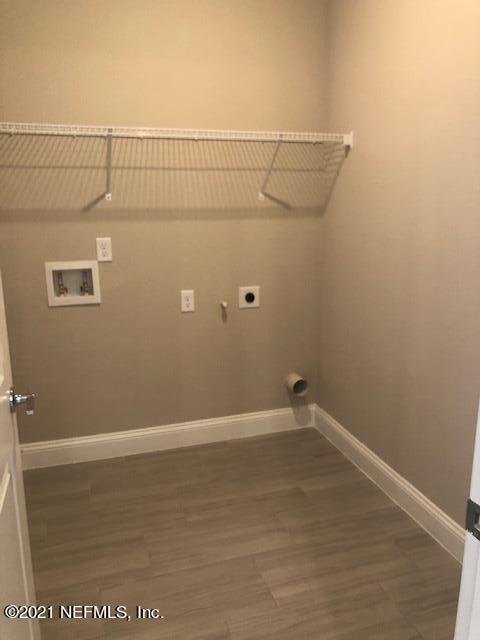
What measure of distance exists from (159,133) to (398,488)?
2036 millimetres

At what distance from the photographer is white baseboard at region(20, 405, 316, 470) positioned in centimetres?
270

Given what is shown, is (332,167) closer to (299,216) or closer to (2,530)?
(299,216)

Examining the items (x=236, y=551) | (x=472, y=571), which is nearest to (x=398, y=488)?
(x=236, y=551)

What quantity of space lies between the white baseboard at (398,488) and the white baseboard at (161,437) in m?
0.26

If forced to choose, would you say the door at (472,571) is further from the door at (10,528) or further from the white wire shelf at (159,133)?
the white wire shelf at (159,133)

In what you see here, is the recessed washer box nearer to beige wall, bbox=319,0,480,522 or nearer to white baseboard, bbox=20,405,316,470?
white baseboard, bbox=20,405,316,470

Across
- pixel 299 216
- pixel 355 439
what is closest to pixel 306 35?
pixel 299 216

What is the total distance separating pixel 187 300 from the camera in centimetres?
275

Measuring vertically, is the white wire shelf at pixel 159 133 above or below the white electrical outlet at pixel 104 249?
above

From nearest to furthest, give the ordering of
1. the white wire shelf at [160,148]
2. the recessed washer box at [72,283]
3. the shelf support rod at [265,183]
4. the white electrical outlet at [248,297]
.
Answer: the white wire shelf at [160,148]
the recessed washer box at [72,283]
the shelf support rod at [265,183]
the white electrical outlet at [248,297]

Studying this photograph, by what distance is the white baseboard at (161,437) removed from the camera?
2705 millimetres

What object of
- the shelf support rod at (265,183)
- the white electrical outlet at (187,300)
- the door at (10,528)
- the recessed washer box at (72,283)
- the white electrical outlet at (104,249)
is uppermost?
the shelf support rod at (265,183)

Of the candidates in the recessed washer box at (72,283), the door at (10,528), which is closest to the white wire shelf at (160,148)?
the recessed washer box at (72,283)

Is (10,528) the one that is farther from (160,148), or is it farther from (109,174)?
(160,148)
